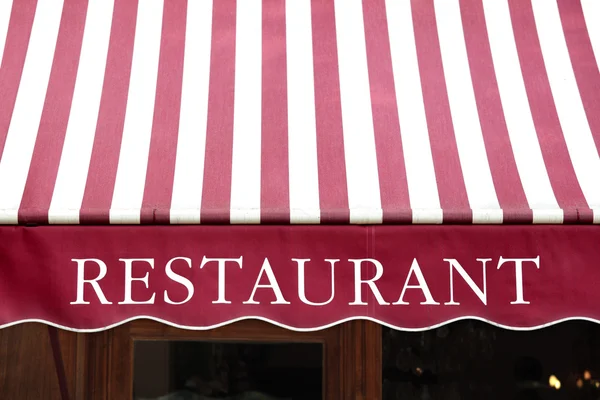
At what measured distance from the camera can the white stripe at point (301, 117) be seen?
3596 millimetres

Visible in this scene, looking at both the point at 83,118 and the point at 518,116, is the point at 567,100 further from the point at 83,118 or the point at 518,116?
the point at 83,118

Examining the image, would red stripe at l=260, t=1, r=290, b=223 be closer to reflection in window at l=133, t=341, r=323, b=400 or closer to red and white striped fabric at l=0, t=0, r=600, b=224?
red and white striped fabric at l=0, t=0, r=600, b=224

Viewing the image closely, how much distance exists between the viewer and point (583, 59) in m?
4.30

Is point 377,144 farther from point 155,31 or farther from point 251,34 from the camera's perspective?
point 155,31

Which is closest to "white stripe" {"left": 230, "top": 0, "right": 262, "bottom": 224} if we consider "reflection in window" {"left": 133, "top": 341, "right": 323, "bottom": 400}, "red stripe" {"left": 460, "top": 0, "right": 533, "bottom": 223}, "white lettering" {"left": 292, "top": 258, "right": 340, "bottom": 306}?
"white lettering" {"left": 292, "top": 258, "right": 340, "bottom": 306}

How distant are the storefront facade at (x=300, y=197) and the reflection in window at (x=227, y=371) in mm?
12

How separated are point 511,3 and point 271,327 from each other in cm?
220

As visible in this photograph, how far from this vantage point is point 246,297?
355 cm

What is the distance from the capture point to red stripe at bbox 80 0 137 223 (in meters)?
3.60

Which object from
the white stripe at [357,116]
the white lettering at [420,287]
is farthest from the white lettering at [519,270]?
the white stripe at [357,116]

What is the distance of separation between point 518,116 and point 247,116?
1298mm

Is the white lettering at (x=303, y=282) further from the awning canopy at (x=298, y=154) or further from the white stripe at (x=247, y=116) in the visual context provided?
the white stripe at (x=247, y=116)

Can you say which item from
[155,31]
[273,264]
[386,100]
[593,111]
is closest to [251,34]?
[155,31]


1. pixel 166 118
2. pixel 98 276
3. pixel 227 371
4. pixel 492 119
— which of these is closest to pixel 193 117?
pixel 166 118
